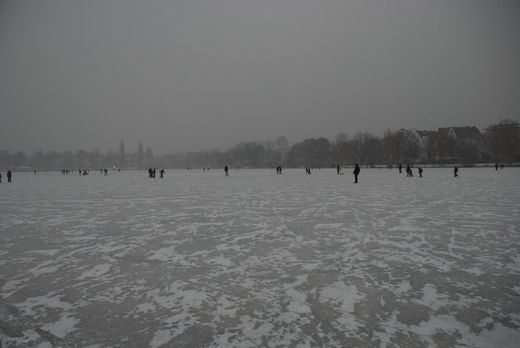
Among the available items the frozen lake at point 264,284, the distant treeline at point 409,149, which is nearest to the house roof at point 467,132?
the distant treeline at point 409,149

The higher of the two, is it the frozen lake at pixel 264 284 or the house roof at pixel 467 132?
the house roof at pixel 467 132

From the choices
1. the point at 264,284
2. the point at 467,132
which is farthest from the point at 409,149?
the point at 264,284

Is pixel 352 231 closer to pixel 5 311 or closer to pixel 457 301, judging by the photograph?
pixel 457 301

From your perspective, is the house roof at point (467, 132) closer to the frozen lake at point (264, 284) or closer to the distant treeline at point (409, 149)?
the distant treeline at point (409, 149)

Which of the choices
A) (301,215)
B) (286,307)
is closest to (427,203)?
(301,215)

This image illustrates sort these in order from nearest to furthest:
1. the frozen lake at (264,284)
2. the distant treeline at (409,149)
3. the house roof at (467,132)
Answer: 1. the frozen lake at (264,284)
2. the distant treeline at (409,149)
3. the house roof at (467,132)

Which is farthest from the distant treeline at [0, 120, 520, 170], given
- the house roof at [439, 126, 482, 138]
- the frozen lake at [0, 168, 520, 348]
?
the frozen lake at [0, 168, 520, 348]

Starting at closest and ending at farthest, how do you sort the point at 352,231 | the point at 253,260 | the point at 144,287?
the point at 144,287 → the point at 253,260 → the point at 352,231

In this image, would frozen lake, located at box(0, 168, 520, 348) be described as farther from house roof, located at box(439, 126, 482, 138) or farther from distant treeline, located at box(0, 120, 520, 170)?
house roof, located at box(439, 126, 482, 138)

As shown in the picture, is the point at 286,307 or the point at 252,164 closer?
the point at 286,307

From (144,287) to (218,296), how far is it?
3.67 feet

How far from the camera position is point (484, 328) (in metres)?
2.97

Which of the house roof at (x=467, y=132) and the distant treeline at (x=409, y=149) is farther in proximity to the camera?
the house roof at (x=467, y=132)

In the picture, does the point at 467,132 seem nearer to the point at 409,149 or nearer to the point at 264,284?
the point at 409,149
